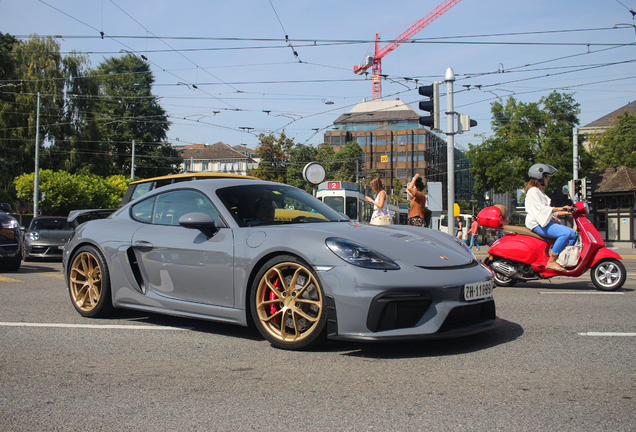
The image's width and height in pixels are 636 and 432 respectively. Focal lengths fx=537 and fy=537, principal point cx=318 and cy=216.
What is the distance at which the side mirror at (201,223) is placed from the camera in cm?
425

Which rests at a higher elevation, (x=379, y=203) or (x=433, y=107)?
(x=433, y=107)

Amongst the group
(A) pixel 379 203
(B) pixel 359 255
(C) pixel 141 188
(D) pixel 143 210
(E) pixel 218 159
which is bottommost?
(B) pixel 359 255

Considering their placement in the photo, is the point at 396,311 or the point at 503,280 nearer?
the point at 396,311

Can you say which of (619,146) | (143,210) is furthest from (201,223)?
(619,146)

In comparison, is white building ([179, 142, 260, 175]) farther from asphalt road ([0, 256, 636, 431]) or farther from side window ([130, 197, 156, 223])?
asphalt road ([0, 256, 636, 431])

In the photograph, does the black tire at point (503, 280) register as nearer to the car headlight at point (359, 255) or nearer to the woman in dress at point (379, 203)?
the woman in dress at point (379, 203)

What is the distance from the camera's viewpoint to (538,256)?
26.6 feet

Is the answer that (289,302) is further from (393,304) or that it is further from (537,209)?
(537,209)

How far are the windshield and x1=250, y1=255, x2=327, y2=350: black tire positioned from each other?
0.62 metres

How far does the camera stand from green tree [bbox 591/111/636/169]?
44.6 meters

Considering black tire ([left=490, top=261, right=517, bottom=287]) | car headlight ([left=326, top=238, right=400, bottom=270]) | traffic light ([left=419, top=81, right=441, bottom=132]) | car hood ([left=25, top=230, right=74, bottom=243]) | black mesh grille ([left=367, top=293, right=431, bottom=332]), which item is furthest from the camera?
car hood ([left=25, top=230, right=74, bottom=243])

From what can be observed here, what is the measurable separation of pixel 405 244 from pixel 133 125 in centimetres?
6044

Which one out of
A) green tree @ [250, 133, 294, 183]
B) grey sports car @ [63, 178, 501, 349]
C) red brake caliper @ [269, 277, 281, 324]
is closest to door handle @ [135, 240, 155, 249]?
grey sports car @ [63, 178, 501, 349]

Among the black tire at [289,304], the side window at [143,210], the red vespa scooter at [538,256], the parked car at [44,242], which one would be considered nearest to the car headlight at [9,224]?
the parked car at [44,242]
